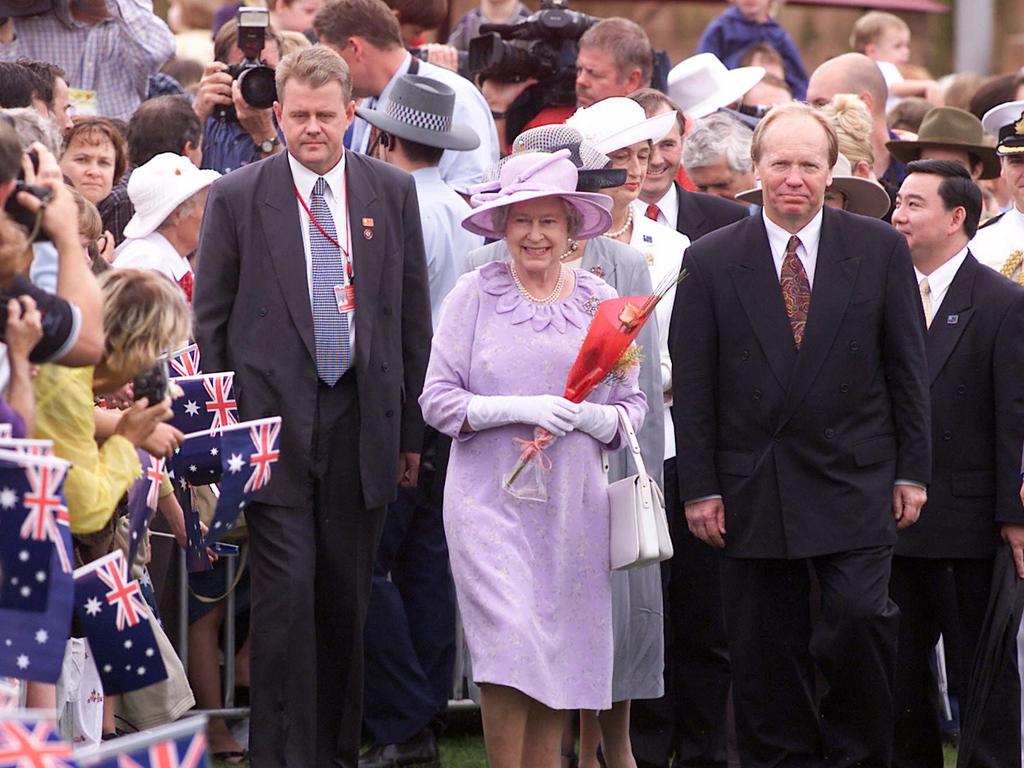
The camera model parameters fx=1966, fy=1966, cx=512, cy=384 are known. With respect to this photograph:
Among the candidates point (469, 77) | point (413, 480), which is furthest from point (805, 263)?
point (469, 77)

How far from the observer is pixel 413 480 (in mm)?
7172

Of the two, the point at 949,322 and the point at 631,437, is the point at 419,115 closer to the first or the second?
the point at 631,437

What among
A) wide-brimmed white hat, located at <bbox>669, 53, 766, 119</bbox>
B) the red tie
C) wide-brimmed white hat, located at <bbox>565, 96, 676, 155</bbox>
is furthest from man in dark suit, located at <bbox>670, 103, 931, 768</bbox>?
wide-brimmed white hat, located at <bbox>669, 53, 766, 119</bbox>

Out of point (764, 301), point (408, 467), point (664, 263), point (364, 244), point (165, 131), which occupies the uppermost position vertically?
point (165, 131)

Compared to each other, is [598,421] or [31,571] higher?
[598,421]

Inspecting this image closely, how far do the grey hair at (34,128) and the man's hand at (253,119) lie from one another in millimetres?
2489

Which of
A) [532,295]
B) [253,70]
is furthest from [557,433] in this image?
[253,70]

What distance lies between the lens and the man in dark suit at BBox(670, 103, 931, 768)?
6.70 metres

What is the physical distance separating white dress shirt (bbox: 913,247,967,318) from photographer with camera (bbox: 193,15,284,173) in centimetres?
278

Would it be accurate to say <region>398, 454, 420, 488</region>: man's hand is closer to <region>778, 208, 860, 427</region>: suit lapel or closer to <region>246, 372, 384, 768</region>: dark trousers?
<region>246, 372, 384, 768</region>: dark trousers

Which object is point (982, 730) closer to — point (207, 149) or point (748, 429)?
point (748, 429)

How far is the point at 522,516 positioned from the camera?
630cm

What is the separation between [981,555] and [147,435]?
133 inches

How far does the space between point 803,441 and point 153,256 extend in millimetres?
2545
